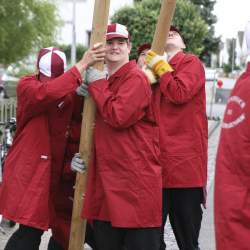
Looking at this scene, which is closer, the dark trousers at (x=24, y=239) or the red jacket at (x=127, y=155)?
the red jacket at (x=127, y=155)

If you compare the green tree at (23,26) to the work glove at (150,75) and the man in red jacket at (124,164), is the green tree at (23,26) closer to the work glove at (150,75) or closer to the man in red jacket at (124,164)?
the work glove at (150,75)

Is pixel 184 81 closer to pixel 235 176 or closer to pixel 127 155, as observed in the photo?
pixel 127 155

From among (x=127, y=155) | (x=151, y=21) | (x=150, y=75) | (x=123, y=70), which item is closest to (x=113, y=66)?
(x=123, y=70)

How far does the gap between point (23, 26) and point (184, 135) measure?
13.2m

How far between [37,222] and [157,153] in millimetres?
963

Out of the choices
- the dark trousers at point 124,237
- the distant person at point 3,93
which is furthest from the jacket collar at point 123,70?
the distant person at point 3,93

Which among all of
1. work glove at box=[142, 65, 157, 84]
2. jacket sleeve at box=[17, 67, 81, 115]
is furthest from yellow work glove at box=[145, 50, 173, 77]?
jacket sleeve at box=[17, 67, 81, 115]

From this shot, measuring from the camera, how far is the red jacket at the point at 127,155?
4.02 metres

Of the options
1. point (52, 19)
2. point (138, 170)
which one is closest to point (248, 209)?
point (138, 170)

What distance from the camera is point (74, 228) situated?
175 inches

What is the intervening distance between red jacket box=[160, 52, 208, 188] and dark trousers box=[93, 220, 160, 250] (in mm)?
803

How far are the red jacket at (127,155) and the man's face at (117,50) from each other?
0.36 ft

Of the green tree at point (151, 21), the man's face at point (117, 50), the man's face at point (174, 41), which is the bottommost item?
the man's face at point (117, 50)

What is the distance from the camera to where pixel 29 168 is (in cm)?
451
